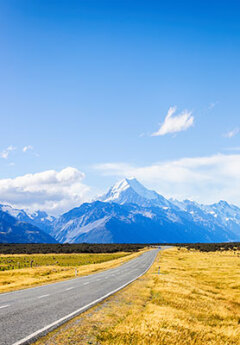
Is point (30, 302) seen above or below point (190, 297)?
above

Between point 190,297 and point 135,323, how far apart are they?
11528 millimetres

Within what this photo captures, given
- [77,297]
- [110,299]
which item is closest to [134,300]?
[110,299]

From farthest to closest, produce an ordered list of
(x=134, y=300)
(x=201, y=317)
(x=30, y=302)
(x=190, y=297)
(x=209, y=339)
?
(x=190, y=297)
(x=134, y=300)
(x=30, y=302)
(x=201, y=317)
(x=209, y=339)

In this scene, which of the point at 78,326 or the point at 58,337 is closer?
the point at 58,337

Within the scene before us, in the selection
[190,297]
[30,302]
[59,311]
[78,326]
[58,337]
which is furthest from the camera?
[190,297]

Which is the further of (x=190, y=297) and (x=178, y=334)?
(x=190, y=297)

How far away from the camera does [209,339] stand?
10.6 metres

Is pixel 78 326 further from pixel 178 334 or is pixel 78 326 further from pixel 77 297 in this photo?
pixel 77 297

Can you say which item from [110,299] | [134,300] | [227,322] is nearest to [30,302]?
[110,299]

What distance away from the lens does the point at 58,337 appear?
983 centimetres

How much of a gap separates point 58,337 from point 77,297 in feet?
32.4

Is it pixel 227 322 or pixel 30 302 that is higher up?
pixel 30 302

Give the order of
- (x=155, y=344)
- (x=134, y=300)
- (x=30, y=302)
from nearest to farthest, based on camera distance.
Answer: (x=155, y=344) → (x=30, y=302) → (x=134, y=300)

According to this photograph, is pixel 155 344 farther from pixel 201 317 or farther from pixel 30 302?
pixel 30 302
